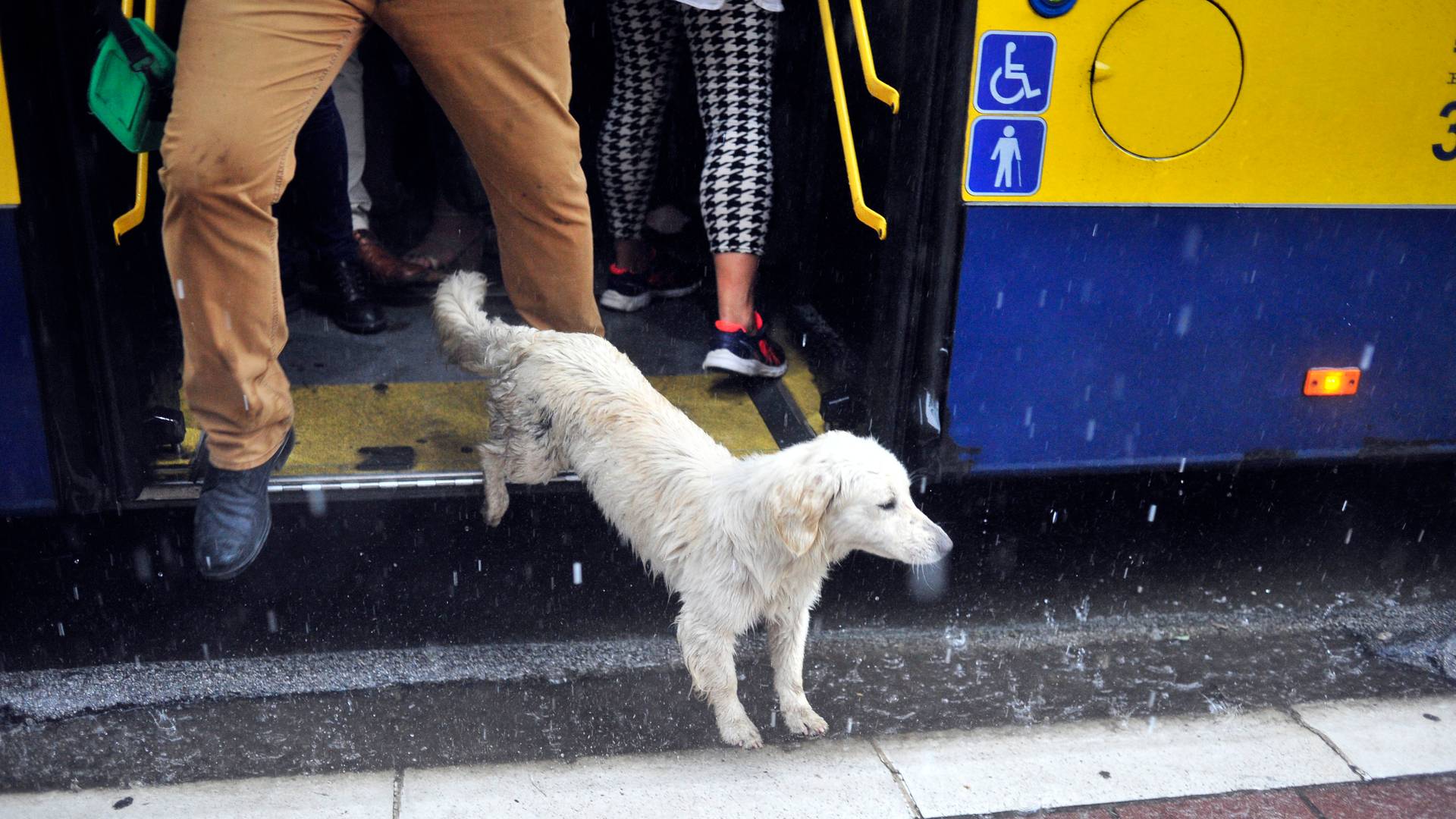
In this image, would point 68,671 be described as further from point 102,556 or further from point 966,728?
point 966,728

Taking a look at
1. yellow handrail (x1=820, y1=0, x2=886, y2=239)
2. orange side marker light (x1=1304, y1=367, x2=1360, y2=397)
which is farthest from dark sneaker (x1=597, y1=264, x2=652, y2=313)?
orange side marker light (x1=1304, y1=367, x2=1360, y2=397)

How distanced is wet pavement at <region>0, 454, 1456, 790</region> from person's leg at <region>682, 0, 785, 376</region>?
73cm

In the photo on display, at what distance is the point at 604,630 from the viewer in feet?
9.94

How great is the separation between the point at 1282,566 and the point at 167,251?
317cm

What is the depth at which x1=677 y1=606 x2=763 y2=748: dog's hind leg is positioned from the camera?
2457 mm

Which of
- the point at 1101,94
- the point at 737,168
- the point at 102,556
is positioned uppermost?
the point at 1101,94

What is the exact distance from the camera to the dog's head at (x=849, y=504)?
218cm

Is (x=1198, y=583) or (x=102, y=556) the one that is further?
(x=1198, y=583)

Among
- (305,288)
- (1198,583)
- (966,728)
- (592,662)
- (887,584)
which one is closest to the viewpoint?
(966,728)

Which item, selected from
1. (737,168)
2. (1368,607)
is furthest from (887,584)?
(1368,607)

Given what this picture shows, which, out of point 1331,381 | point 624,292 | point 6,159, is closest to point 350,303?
point 624,292

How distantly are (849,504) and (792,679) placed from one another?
593mm

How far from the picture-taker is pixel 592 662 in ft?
9.53

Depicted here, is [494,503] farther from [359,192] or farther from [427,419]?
[359,192]
